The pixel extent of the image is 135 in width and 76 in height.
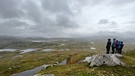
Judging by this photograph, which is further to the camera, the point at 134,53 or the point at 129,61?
the point at 134,53

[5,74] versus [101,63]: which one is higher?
[101,63]

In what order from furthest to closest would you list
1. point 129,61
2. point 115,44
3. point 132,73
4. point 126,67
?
1. point 115,44
2. point 129,61
3. point 126,67
4. point 132,73

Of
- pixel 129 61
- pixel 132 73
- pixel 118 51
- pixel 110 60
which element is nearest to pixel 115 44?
pixel 118 51

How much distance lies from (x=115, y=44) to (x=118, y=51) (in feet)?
9.23

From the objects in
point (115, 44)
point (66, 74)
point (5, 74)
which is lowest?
point (5, 74)

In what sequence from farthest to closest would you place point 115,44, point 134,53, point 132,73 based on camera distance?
point 134,53 < point 115,44 < point 132,73

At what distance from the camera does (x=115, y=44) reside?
51969 millimetres

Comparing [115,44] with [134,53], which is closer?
[115,44]

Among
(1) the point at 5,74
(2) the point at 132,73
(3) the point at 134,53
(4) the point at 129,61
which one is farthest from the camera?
(1) the point at 5,74

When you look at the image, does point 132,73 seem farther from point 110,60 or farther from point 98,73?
point 98,73

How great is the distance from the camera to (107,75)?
108 feet

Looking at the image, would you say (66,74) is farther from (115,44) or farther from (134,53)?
(134,53)

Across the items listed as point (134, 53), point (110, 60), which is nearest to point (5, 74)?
point (134, 53)

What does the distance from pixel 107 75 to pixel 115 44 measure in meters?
20.8
